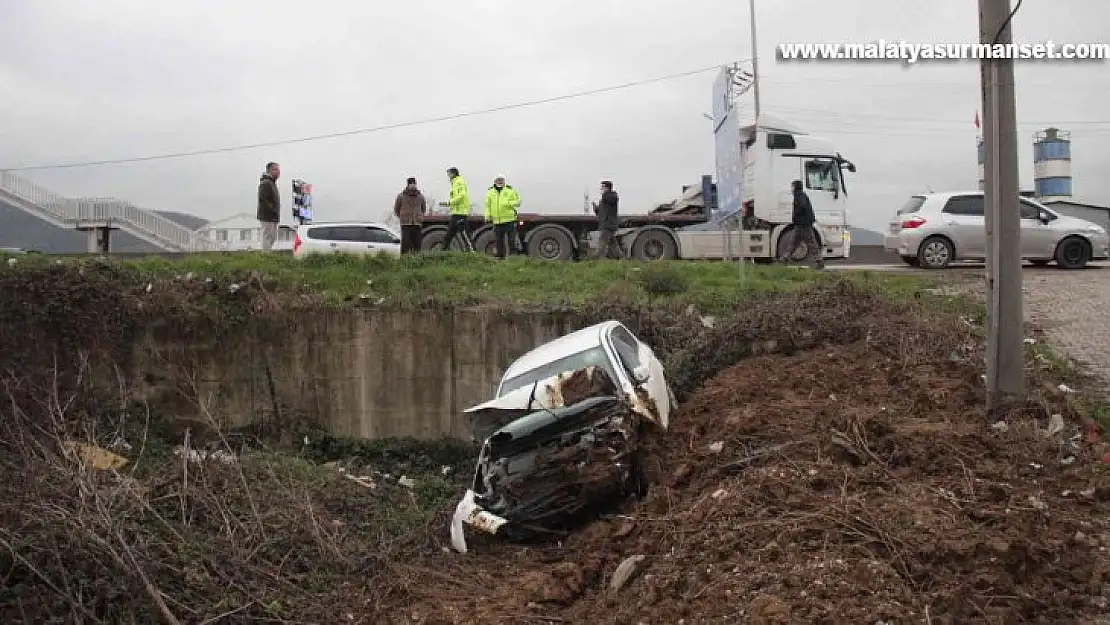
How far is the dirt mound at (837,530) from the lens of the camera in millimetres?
4105

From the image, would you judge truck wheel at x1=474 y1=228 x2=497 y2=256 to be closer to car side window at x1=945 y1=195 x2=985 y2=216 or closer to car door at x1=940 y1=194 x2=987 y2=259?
car door at x1=940 y1=194 x2=987 y2=259

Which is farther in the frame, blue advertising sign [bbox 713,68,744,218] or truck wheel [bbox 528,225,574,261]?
truck wheel [bbox 528,225,574,261]

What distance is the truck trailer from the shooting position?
1816 centimetres

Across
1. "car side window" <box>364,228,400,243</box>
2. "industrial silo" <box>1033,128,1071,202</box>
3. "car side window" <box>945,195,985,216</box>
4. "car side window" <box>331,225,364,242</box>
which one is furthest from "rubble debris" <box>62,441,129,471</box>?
"industrial silo" <box>1033,128,1071,202</box>

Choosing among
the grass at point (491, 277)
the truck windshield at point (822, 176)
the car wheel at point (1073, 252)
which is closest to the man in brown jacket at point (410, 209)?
the grass at point (491, 277)

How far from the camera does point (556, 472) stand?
22.6 ft

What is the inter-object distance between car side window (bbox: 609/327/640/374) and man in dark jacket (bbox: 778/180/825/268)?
320 inches

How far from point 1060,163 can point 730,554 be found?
134ft

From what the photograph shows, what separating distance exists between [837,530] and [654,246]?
46.0 feet

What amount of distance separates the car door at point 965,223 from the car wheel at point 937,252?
0.14 metres

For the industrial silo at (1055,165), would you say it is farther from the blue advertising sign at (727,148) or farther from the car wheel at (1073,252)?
the blue advertising sign at (727,148)

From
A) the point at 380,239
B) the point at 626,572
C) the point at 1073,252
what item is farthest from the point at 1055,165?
the point at 626,572

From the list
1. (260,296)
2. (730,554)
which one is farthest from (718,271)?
(730,554)

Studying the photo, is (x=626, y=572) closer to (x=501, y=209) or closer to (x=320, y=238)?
(x=501, y=209)
